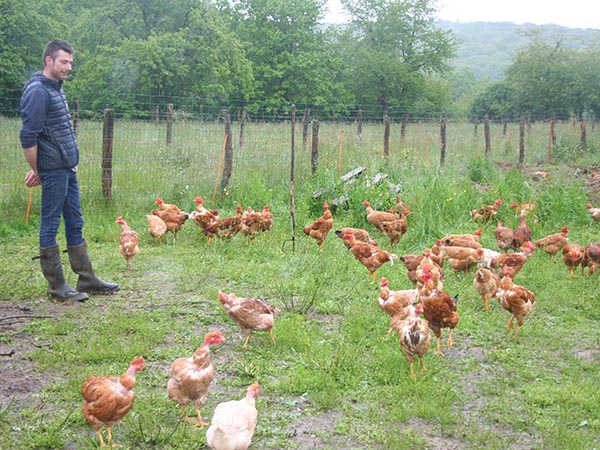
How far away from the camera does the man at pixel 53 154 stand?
18.8ft

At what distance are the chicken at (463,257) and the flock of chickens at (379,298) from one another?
0.04 ft

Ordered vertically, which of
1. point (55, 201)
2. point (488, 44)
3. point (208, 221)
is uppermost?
point (488, 44)

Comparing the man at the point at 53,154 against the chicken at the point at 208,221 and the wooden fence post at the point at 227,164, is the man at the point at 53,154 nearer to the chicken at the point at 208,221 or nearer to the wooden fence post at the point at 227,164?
the chicken at the point at 208,221

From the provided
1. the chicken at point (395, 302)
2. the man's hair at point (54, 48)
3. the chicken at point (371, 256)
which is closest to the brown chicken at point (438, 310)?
the chicken at point (395, 302)

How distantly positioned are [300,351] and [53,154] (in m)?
3.23

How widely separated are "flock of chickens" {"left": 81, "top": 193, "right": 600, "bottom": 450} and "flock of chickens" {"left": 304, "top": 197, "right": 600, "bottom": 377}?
1cm

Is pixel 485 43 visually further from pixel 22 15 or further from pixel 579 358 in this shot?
pixel 579 358

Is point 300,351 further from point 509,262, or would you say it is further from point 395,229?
point 395,229

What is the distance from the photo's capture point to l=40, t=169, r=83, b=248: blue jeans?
5.97 metres

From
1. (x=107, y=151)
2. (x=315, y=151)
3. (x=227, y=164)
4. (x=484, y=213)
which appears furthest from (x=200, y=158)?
(x=484, y=213)

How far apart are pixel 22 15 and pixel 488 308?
33.8 metres

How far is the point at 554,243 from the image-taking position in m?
8.42

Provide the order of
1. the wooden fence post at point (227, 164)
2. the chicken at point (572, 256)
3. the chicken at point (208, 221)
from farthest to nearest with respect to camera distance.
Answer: the wooden fence post at point (227, 164)
the chicken at point (208, 221)
the chicken at point (572, 256)

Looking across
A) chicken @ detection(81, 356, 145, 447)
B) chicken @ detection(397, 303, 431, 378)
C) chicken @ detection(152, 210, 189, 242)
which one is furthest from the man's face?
chicken @ detection(397, 303, 431, 378)
